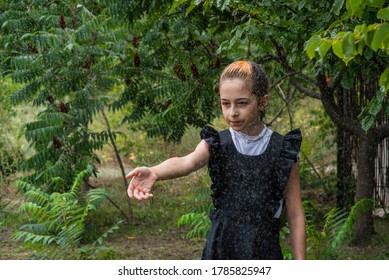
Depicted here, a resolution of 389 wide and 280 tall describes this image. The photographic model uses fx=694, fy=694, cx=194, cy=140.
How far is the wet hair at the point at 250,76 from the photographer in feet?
9.49

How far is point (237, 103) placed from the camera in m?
2.87

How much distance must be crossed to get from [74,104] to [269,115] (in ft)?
14.1

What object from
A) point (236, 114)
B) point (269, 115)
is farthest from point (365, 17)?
point (269, 115)

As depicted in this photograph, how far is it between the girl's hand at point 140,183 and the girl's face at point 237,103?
51cm

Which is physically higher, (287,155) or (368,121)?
(287,155)

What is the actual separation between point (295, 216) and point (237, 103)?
1.85ft

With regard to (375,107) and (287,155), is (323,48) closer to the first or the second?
(287,155)

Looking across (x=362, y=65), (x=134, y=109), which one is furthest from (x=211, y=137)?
(x=134, y=109)

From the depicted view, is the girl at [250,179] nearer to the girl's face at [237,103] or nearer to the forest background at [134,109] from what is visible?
the girl's face at [237,103]

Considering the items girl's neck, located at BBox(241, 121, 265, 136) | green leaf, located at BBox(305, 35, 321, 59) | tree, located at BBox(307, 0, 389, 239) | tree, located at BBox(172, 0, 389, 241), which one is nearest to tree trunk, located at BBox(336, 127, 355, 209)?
tree, located at BBox(307, 0, 389, 239)

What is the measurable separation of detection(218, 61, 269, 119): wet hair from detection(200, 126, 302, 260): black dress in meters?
0.23

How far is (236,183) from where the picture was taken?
2959 mm

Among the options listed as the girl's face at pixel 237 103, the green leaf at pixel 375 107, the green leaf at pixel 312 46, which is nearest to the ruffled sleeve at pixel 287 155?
the girl's face at pixel 237 103
